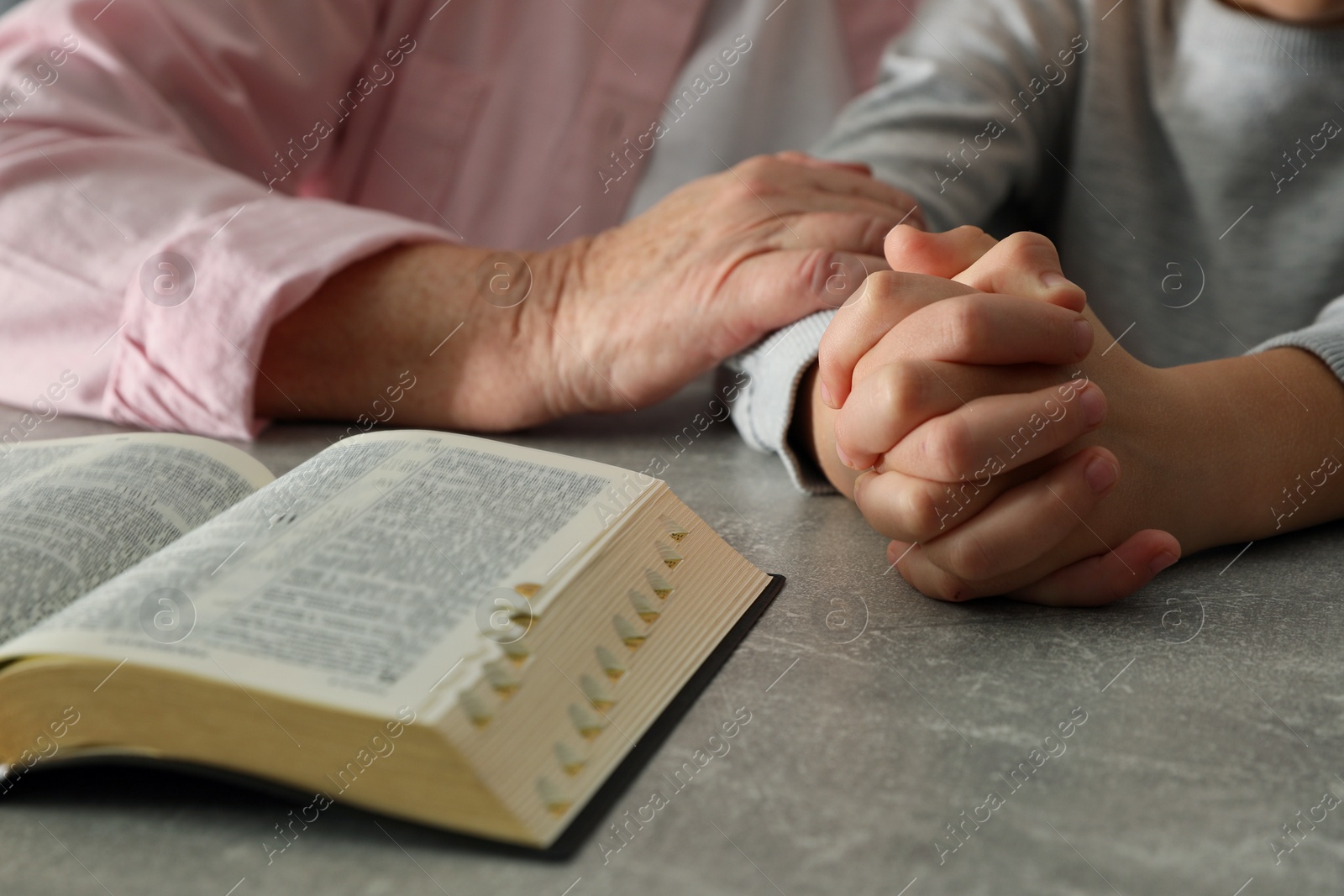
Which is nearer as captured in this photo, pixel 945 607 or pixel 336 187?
pixel 945 607

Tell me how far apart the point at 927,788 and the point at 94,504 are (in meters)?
0.41

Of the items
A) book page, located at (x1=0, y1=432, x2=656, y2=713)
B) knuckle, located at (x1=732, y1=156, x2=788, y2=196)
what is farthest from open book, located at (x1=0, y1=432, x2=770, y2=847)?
knuckle, located at (x1=732, y1=156, x2=788, y2=196)

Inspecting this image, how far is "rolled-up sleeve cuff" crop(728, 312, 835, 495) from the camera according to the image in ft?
2.30

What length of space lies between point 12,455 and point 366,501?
28 cm

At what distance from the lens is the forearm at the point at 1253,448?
573 mm

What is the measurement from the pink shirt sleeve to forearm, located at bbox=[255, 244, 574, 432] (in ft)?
0.08

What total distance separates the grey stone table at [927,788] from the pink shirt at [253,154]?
1.60ft

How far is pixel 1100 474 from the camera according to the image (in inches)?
19.4

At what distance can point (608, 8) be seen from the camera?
116 cm

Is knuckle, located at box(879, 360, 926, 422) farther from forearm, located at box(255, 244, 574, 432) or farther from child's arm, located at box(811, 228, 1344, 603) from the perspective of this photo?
forearm, located at box(255, 244, 574, 432)

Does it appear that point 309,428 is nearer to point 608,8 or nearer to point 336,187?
point 336,187

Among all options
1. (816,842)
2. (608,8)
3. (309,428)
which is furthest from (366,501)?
(608,8)

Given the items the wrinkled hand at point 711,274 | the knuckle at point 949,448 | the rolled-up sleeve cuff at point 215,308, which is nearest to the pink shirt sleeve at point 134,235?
the rolled-up sleeve cuff at point 215,308

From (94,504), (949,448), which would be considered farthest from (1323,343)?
(94,504)
